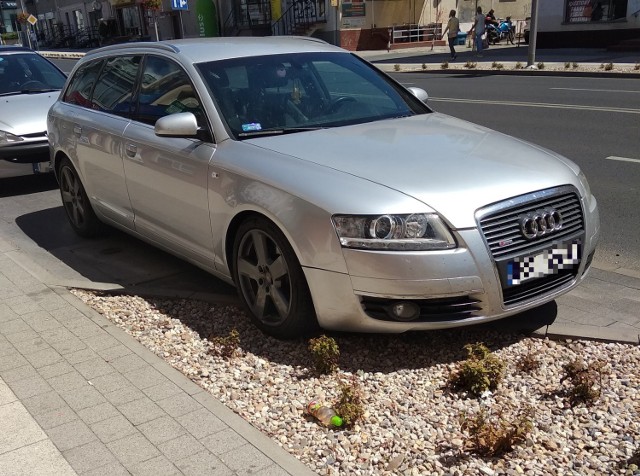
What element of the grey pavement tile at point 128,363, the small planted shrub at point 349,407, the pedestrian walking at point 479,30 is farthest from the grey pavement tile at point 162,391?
the pedestrian walking at point 479,30

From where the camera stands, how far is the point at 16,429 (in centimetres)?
343

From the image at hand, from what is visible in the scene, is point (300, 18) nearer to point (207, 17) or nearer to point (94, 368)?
point (207, 17)

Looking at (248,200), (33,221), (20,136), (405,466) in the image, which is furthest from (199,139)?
(20,136)

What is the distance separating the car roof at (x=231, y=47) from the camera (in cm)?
504

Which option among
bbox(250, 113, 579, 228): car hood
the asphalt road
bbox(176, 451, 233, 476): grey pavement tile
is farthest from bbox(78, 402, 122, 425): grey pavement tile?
the asphalt road

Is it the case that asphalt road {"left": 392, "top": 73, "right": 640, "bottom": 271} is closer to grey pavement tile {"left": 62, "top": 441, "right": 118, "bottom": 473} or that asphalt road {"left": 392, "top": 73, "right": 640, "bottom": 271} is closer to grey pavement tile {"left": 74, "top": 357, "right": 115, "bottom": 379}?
grey pavement tile {"left": 74, "top": 357, "right": 115, "bottom": 379}

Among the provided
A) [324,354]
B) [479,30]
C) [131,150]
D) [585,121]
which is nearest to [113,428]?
[324,354]

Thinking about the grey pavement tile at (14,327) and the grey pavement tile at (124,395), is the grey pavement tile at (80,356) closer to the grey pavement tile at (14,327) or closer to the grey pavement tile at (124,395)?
the grey pavement tile at (124,395)

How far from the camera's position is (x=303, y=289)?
3.96 meters

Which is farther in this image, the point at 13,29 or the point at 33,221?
the point at 13,29

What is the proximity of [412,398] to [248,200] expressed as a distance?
1.48 metres

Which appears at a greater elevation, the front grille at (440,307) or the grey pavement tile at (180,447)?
the front grille at (440,307)

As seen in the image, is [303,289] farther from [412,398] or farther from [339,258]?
[412,398]

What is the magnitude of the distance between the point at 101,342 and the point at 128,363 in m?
0.40
